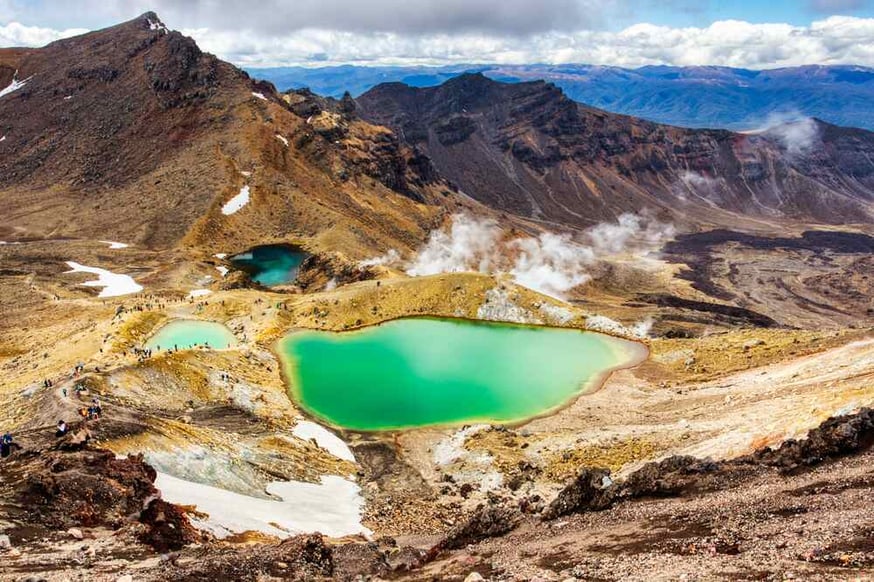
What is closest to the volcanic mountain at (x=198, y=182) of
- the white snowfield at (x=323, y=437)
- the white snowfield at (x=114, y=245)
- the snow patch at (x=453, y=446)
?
the white snowfield at (x=114, y=245)

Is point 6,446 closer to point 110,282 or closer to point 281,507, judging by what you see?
point 281,507

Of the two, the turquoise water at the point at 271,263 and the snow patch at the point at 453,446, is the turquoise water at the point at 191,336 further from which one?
the turquoise water at the point at 271,263

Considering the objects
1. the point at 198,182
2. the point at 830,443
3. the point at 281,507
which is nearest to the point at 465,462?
the point at 281,507

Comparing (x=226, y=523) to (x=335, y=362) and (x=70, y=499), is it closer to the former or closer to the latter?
(x=70, y=499)

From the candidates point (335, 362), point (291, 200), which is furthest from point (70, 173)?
point (335, 362)

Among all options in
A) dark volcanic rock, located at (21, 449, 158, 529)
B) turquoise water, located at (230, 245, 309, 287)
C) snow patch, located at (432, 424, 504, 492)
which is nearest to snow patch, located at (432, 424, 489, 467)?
snow patch, located at (432, 424, 504, 492)

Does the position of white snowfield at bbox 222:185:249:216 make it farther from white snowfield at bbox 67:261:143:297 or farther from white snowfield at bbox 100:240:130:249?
white snowfield at bbox 67:261:143:297
